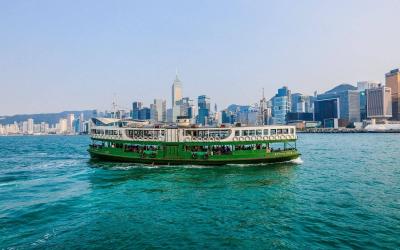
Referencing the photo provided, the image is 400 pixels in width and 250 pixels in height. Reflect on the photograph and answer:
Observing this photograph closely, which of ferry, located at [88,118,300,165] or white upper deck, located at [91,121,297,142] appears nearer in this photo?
ferry, located at [88,118,300,165]

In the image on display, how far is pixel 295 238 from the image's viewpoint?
17016 millimetres

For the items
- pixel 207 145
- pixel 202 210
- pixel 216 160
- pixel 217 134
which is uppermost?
pixel 217 134

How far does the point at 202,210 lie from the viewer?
22.1 meters

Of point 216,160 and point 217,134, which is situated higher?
point 217,134

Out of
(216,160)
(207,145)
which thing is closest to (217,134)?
(207,145)

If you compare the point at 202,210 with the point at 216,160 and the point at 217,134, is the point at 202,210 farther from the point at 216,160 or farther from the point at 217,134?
the point at 217,134

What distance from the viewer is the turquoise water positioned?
1683 centimetres

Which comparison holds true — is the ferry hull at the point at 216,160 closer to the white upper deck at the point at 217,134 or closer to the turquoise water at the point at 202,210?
the white upper deck at the point at 217,134

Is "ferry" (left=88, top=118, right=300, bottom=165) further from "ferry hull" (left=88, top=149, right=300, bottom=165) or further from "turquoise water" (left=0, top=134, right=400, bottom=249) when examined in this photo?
"turquoise water" (left=0, top=134, right=400, bottom=249)

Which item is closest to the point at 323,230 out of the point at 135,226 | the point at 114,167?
the point at 135,226

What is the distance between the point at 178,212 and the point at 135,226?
3777 millimetres

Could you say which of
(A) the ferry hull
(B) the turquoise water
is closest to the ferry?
(A) the ferry hull

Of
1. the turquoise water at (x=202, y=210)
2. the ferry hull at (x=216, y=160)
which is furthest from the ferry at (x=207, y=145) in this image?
the turquoise water at (x=202, y=210)

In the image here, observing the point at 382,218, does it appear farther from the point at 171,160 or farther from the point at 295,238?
the point at 171,160
